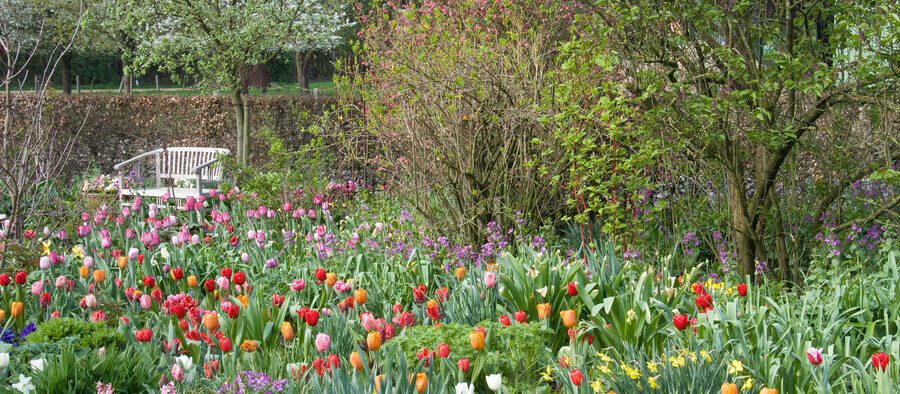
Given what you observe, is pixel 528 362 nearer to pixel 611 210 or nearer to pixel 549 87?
pixel 611 210

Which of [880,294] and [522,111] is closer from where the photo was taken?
[880,294]

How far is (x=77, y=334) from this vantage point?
3.58 meters

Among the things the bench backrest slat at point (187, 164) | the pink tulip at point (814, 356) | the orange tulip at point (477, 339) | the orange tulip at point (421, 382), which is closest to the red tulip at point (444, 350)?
the orange tulip at point (477, 339)

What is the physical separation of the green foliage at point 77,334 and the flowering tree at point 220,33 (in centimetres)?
759

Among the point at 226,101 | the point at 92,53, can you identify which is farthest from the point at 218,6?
the point at 92,53

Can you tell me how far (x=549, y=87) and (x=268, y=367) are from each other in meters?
2.99

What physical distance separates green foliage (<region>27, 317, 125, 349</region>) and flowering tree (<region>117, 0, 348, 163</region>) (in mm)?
7594

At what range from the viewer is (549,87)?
6004 mm

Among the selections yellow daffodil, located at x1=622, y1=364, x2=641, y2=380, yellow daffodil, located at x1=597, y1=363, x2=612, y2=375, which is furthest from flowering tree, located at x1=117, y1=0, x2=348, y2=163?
yellow daffodil, located at x1=622, y1=364, x2=641, y2=380

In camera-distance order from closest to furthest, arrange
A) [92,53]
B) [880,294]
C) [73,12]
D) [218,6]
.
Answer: [880,294] < [218,6] < [73,12] < [92,53]

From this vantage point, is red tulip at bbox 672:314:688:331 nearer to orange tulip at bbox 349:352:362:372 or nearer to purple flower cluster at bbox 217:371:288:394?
orange tulip at bbox 349:352:362:372

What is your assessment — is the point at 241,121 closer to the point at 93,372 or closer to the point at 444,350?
the point at 93,372

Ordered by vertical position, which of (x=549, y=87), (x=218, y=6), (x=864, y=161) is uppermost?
(x=218, y=6)

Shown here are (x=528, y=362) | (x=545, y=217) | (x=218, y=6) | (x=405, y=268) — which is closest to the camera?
(x=528, y=362)
